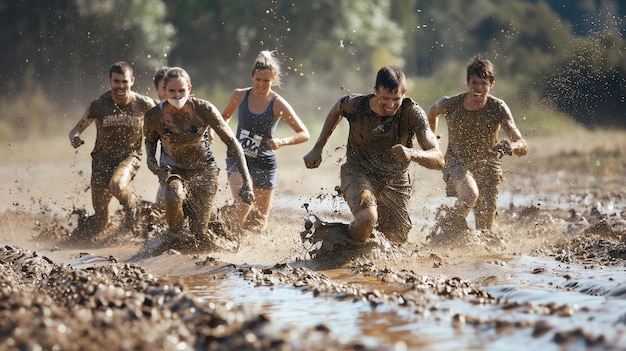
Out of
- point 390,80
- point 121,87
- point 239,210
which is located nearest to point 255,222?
point 239,210

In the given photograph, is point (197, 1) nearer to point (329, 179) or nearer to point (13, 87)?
point (13, 87)

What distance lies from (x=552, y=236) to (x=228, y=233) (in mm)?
3438

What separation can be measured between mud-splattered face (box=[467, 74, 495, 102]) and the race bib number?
87.9 inches

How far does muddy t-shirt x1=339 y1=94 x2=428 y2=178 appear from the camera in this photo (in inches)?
351

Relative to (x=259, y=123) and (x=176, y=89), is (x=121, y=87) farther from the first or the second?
(x=176, y=89)

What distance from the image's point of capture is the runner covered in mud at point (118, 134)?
11539 mm

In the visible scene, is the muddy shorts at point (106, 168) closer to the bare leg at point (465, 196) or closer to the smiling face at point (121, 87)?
the smiling face at point (121, 87)

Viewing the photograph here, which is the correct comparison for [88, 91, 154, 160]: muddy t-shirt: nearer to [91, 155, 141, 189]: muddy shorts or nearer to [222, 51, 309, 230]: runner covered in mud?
[91, 155, 141, 189]: muddy shorts

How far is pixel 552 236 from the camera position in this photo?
37.4ft

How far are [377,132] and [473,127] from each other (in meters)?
2.08

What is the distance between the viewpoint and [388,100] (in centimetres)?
873

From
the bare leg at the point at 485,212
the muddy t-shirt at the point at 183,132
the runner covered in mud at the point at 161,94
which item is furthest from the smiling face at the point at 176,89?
the bare leg at the point at 485,212

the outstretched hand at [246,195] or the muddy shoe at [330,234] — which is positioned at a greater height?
the outstretched hand at [246,195]

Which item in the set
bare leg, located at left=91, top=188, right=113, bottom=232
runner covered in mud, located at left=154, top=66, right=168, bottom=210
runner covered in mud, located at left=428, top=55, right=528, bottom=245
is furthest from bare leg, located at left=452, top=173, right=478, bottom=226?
bare leg, located at left=91, top=188, right=113, bottom=232
